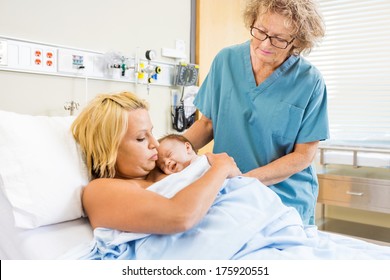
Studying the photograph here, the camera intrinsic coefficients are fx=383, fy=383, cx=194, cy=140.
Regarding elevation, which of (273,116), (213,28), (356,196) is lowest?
(356,196)

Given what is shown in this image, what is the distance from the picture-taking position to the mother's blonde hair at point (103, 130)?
1.24 meters

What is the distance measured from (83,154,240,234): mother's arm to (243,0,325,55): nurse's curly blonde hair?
0.68m

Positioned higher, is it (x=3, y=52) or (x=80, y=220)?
(x=3, y=52)

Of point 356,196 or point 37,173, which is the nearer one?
point 37,173

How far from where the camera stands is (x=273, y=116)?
1.58 meters

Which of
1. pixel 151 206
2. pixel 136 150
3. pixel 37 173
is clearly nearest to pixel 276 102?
pixel 136 150

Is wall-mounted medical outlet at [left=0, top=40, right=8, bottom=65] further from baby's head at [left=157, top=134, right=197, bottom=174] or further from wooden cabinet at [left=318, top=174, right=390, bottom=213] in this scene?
wooden cabinet at [left=318, top=174, right=390, bottom=213]

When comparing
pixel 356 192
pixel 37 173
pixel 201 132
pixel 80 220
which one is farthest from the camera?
pixel 356 192

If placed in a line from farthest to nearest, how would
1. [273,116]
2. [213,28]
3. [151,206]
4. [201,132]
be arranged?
[213,28] < [201,132] < [273,116] < [151,206]

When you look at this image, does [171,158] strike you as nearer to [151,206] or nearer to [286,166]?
[151,206]

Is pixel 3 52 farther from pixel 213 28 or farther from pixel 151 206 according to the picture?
pixel 213 28

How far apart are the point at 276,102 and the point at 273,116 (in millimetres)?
60

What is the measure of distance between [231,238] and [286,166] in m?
0.56

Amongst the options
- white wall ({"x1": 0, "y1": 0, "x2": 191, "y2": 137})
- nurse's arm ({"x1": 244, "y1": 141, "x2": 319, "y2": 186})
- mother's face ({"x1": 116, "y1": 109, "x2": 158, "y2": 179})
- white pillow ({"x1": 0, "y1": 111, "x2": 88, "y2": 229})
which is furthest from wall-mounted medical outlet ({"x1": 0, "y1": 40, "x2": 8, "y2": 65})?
nurse's arm ({"x1": 244, "y1": 141, "x2": 319, "y2": 186})
